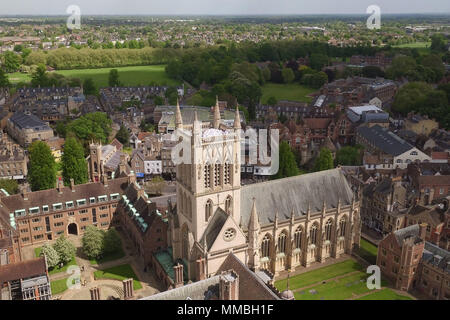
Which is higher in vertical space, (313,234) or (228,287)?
(228,287)

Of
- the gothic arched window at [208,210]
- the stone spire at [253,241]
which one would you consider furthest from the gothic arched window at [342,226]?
the gothic arched window at [208,210]

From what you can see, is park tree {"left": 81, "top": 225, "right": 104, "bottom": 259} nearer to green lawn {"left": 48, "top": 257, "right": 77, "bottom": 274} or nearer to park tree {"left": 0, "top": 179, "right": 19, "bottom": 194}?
green lawn {"left": 48, "top": 257, "right": 77, "bottom": 274}

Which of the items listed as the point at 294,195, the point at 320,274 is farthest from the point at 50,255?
the point at 320,274

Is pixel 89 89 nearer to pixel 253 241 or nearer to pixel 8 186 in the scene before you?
pixel 8 186

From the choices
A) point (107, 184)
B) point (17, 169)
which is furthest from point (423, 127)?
point (17, 169)

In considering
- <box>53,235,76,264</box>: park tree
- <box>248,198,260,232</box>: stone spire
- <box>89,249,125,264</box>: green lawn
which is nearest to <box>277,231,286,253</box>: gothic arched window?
<box>248,198,260,232</box>: stone spire

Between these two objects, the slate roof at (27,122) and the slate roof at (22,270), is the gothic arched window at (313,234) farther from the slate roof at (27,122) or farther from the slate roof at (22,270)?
the slate roof at (27,122)
